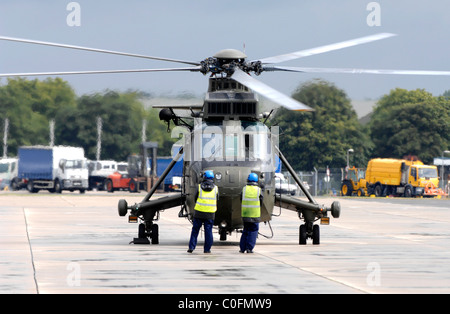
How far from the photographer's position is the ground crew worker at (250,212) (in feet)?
67.8

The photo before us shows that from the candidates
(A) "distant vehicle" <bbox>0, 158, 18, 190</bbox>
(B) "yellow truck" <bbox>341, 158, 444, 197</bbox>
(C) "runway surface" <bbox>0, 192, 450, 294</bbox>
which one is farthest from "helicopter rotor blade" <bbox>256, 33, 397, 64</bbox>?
(A) "distant vehicle" <bbox>0, 158, 18, 190</bbox>

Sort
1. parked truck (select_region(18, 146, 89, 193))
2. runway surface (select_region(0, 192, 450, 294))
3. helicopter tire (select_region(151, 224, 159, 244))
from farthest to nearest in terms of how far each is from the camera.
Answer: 1. parked truck (select_region(18, 146, 89, 193))
2. helicopter tire (select_region(151, 224, 159, 244))
3. runway surface (select_region(0, 192, 450, 294))

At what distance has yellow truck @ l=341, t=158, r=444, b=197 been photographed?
74.2m

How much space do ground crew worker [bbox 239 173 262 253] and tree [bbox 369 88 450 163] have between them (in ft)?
281

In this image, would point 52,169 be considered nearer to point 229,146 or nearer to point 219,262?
point 229,146

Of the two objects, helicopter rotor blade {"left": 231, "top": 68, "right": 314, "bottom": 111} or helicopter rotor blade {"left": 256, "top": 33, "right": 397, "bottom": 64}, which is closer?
helicopter rotor blade {"left": 231, "top": 68, "right": 314, "bottom": 111}

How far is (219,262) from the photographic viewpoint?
18656mm

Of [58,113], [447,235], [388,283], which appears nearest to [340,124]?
[58,113]

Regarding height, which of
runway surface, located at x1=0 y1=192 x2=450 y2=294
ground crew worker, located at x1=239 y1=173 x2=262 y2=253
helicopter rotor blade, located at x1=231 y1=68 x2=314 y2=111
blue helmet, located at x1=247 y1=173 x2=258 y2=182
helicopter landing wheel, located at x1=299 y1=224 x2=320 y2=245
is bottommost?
runway surface, located at x1=0 y1=192 x2=450 y2=294

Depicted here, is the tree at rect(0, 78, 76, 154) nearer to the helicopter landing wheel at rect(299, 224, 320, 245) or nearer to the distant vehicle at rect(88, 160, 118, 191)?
the distant vehicle at rect(88, 160, 118, 191)

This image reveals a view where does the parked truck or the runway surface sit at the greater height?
the parked truck

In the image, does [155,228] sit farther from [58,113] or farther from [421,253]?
[58,113]
